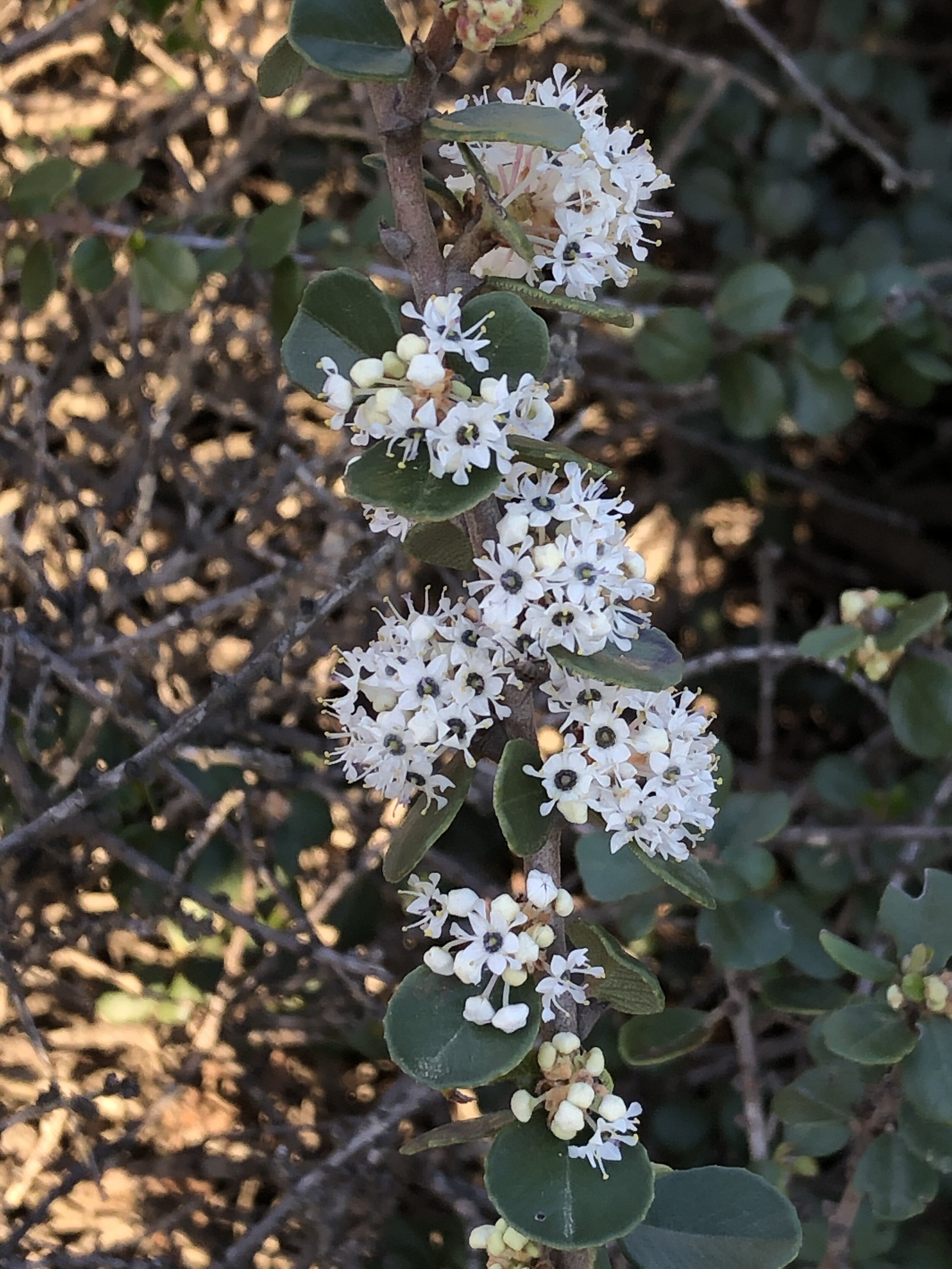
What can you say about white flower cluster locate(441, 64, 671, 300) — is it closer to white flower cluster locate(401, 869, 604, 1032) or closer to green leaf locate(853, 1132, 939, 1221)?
white flower cluster locate(401, 869, 604, 1032)

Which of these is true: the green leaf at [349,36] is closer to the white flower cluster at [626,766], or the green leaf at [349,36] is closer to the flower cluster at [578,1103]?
the white flower cluster at [626,766]

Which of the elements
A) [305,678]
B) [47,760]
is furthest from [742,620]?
[47,760]

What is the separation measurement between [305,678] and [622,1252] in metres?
A: 1.22

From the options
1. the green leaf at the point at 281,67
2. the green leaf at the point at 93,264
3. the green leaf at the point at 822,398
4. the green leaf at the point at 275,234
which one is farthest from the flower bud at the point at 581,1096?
the green leaf at the point at 822,398

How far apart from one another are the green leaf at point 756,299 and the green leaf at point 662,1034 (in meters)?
1.15

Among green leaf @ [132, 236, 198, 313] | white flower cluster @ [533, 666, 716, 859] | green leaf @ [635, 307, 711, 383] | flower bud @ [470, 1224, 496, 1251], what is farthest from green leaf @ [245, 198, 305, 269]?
flower bud @ [470, 1224, 496, 1251]

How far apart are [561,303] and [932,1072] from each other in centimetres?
89

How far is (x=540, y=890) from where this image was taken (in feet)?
3.17

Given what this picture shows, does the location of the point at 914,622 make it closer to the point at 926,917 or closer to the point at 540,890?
the point at 926,917

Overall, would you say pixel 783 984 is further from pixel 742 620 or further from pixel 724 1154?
pixel 742 620

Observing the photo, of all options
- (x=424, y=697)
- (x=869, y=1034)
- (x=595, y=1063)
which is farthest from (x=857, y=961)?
(x=424, y=697)

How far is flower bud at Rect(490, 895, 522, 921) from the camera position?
95 cm

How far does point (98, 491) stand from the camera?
82.2 inches

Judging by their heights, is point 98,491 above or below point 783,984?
above
